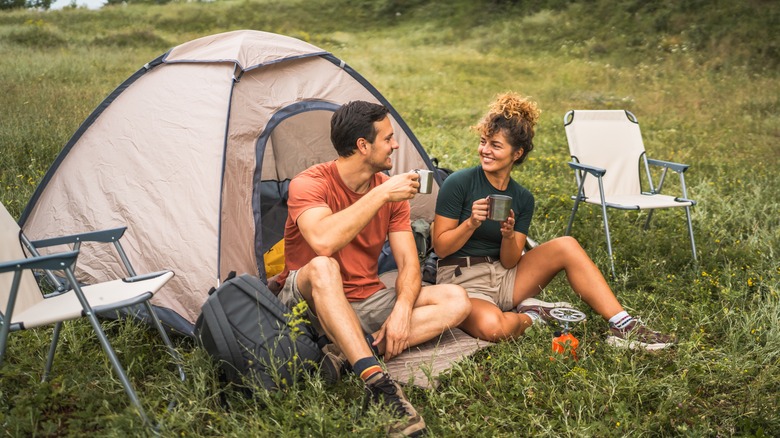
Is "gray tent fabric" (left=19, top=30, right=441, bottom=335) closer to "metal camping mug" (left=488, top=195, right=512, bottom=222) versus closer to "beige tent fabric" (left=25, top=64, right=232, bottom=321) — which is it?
"beige tent fabric" (left=25, top=64, right=232, bottom=321)

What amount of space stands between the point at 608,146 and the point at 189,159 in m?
3.19

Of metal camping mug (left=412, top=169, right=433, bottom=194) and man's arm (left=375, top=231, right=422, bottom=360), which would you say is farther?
man's arm (left=375, top=231, right=422, bottom=360)

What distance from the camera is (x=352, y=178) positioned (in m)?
3.28

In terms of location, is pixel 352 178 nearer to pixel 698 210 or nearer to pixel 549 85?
pixel 698 210

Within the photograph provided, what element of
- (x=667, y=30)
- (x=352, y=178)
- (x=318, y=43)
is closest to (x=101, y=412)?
(x=352, y=178)

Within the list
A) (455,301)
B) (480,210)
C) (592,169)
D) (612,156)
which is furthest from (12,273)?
(612,156)

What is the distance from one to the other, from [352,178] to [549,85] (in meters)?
9.78

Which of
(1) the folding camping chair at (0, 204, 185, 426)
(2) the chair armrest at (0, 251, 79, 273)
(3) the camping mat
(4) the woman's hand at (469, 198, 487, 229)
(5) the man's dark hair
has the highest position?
(5) the man's dark hair

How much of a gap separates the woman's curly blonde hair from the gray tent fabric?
3.39 feet

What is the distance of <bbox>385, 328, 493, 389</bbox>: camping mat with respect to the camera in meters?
3.02

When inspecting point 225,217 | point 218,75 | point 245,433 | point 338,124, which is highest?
point 218,75

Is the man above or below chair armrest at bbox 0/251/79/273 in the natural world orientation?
below

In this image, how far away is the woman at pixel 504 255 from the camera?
11.0ft

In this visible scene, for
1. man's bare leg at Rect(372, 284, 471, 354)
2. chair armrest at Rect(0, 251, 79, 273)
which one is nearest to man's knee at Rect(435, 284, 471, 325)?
man's bare leg at Rect(372, 284, 471, 354)
